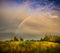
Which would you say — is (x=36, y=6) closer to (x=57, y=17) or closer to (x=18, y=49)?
(x=57, y=17)

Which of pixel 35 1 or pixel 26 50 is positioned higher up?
pixel 35 1

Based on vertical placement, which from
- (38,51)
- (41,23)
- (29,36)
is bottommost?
(38,51)

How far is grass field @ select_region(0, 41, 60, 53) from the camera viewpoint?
12.5 ft

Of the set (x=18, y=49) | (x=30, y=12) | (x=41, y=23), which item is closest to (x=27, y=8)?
(x=30, y=12)

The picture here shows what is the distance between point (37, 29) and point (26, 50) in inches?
18.9

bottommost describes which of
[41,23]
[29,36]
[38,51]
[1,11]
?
[38,51]

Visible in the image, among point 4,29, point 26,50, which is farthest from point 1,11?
point 26,50

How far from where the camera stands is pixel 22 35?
390 cm

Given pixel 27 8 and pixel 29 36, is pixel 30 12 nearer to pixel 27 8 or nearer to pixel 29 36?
pixel 27 8

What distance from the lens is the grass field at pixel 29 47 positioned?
150 inches

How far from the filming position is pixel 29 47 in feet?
12.6

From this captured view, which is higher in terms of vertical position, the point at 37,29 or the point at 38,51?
the point at 37,29

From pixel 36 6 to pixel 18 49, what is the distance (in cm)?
94

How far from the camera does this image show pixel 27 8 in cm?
395
